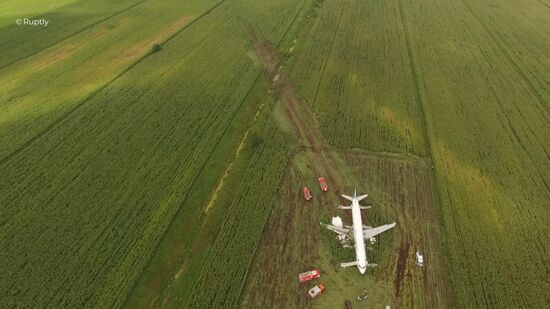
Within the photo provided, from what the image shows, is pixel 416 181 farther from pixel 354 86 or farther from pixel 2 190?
pixel 2 190

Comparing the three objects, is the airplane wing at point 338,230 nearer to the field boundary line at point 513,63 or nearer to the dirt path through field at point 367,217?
the dirt path through field at point 367,217

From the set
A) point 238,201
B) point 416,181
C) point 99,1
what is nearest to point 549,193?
point 416,181

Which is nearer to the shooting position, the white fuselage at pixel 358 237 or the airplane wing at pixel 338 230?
the white fuselage at pixel 358 237

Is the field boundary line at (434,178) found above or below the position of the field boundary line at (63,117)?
below

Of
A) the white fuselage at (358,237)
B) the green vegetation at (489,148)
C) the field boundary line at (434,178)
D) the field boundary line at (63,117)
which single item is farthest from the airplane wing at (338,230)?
the field boundary line at (63,117)

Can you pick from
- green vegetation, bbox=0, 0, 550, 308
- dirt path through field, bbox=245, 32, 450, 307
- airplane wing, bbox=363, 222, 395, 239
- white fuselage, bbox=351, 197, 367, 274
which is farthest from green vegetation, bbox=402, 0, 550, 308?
white fuselage, bbox=351, 197, 367, 274

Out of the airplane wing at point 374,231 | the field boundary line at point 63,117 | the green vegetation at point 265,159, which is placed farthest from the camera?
the field boundary line at point 63,117

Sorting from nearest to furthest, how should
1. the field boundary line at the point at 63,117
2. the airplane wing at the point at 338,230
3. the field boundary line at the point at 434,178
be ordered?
the field boundary line at the point at 434,178, the airplane wing at the point at 338,230, the field boundary line at the point at 63,117

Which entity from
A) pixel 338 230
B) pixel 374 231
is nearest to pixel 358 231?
pixel 374 231
